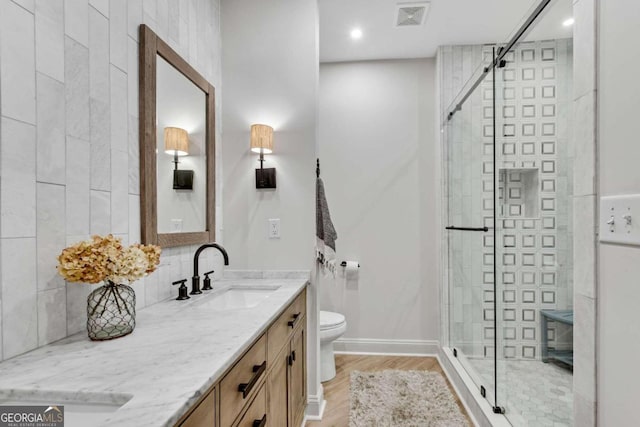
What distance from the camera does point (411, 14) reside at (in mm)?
2477

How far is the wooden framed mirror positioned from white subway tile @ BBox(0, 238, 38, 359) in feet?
1.62

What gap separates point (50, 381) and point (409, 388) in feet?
7.54

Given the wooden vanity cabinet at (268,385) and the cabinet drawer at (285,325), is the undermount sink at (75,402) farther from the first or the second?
the cabinet drawer at (285,325)

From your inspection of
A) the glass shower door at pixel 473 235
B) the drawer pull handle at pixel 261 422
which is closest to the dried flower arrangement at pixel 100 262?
the drawer pull handle at pixel 261 422

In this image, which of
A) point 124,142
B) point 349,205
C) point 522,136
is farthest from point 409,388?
point 124,142

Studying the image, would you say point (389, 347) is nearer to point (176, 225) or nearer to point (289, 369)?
point (289, 369)

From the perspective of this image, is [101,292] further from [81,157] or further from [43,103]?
[43,103]

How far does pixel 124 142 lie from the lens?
1310mm

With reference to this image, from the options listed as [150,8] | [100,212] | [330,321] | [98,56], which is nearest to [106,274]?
[100,212]

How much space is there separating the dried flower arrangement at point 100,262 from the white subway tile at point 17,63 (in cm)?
36

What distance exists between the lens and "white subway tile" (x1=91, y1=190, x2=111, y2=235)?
3.77ft
